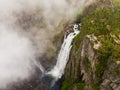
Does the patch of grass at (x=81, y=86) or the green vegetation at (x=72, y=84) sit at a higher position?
the green vegetation at (x=72, y=84)

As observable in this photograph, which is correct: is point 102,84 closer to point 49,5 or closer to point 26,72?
point 26,72

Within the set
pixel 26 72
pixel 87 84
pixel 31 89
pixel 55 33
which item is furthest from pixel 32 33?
pixel 87 84

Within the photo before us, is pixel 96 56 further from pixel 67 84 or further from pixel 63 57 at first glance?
pixel 63 57

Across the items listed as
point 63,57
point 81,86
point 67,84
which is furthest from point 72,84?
point 63,57

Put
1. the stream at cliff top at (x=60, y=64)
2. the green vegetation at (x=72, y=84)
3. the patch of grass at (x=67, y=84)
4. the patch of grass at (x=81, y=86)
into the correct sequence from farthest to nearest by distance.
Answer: the stream at cliff top at (x=60, y=64), the patch of grass at (x=67, y=84), the green vegetation at (x=72, y=84), the patch of grass at (x=81, y=86)

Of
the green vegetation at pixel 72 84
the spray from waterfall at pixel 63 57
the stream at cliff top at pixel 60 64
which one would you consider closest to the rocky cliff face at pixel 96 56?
the green vegetation at pixel 72 84

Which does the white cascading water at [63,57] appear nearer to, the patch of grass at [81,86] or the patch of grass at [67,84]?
the patch of grass at [67,84]

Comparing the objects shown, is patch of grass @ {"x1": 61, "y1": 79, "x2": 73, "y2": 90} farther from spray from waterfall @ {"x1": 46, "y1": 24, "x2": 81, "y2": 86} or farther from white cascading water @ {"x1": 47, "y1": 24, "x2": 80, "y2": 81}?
white cascading water @ {"x1": 47, "y1": 24, "x2": 80, "y2": 81}
